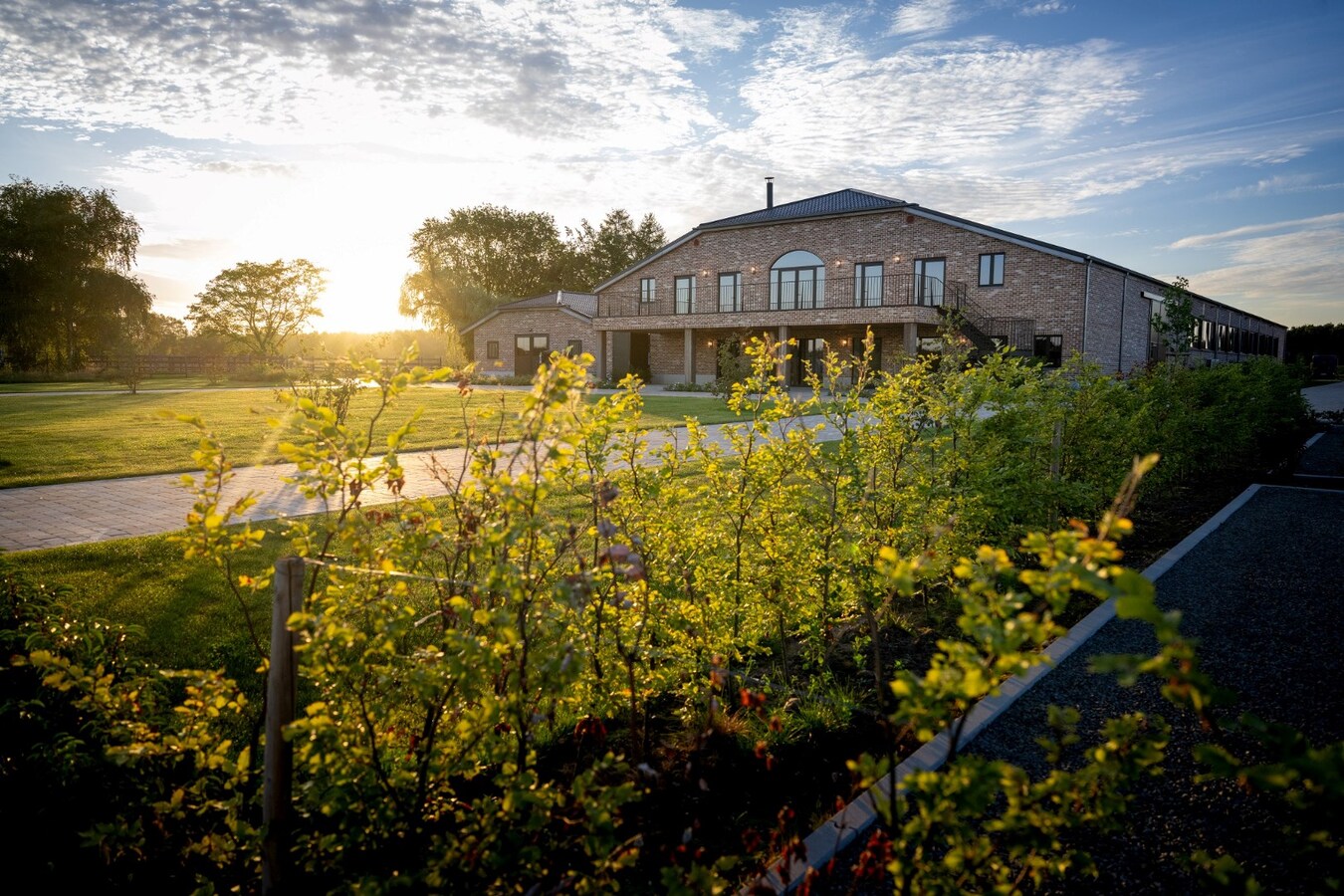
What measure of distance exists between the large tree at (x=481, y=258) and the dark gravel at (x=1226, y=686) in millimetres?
59221

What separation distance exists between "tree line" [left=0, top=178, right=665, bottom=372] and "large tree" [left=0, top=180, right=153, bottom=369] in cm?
6

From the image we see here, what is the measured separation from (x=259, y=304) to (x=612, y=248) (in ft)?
99.9

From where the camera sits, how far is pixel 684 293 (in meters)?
33.6

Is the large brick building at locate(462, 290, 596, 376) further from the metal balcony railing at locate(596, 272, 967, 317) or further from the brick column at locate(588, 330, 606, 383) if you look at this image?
the metal balcony railing at locate(596, 272, 967, 317)

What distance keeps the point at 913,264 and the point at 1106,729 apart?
2850 cm

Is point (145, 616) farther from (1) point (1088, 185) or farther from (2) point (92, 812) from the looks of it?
(1) point (1088, 185)

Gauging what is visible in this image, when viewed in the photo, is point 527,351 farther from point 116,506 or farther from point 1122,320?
point 116,506

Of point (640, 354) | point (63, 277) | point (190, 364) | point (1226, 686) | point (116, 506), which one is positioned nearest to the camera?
point (1226, 686)

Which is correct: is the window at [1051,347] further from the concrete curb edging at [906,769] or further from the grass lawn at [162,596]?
the grass lawn at [162,596]

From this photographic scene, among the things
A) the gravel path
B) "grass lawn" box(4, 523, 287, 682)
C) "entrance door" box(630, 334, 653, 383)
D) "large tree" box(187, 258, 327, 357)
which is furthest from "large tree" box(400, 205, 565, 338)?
the gravel path

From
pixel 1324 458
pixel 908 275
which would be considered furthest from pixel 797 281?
pixel 1324 458

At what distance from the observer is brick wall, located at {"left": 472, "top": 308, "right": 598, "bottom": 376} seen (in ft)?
122

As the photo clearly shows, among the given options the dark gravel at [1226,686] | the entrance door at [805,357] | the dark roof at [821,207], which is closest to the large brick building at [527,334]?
the dark roof at [821,207]

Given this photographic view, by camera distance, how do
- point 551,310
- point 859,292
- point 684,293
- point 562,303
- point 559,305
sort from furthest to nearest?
1. point 562,303
2. point 551,310
3. point 559,305
4. point 684,293
5. point 859,292
